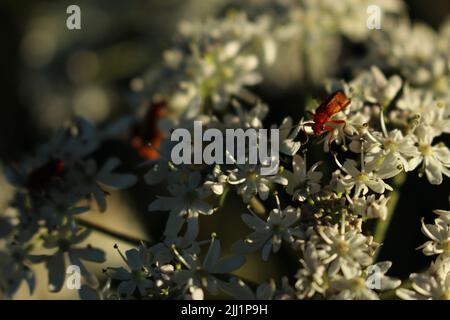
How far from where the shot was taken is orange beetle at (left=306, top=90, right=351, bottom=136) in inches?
150

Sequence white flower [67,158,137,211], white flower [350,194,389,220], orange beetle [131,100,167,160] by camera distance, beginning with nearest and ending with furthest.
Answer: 1. white flower [350,194,389,220]
2. white flower [67,158,137,211]
3. orange beetle [131,100,167,160]

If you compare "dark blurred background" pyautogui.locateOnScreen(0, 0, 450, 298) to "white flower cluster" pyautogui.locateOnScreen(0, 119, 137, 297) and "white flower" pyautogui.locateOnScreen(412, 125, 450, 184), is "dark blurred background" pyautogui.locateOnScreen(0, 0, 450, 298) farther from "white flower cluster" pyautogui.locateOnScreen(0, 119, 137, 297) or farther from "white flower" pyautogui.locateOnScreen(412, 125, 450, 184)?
"white flower" pyautogui.locateOnScreen(412, 125, 450, 184)

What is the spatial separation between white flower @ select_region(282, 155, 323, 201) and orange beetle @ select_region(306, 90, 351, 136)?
207 millimetres

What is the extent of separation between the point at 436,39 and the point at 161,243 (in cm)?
340

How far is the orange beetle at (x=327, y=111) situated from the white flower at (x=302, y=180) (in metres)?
0.21

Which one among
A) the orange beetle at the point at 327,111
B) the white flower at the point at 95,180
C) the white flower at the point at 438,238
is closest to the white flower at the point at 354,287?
the white flower at the point at 438,238

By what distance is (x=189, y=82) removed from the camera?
17.0 feet

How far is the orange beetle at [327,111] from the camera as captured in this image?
12.5 ft

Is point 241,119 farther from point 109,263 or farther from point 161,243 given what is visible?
point 109,263

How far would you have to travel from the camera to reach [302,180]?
12.1ft

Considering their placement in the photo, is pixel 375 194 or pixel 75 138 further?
pixel 75 138

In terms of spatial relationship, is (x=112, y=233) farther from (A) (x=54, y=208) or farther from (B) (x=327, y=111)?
(B) (x=327, y=111)

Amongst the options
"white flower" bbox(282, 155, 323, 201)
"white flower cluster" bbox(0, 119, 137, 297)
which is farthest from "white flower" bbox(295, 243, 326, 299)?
"white flower cluster" bbox(0, 119, 137, 297)
